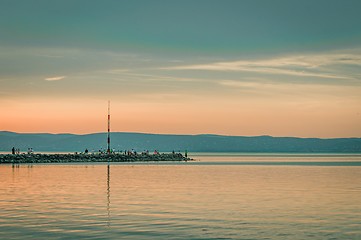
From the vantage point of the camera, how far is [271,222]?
2567 cm

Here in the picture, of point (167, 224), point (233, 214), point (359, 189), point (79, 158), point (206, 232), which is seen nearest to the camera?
point (206, 232)

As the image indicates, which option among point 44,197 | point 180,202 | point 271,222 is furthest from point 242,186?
point 271,222

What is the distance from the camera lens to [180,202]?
33.3 m

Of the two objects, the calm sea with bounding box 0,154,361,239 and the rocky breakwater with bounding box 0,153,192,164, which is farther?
the rocky breakwater with bounding box 0,153,192,164

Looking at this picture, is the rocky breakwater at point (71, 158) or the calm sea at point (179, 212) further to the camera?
the rocky breakwater at point (71, 158)

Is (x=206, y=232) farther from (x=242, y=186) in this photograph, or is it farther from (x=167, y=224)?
(x=242, y=186)

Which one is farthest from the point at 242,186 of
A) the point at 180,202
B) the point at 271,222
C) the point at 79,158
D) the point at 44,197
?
the point at 79,158

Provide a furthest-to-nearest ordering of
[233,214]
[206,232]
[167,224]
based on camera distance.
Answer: [233,214]
[167,224]
[206,232]

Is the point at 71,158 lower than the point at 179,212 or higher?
higher

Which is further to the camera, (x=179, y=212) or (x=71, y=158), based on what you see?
(x=71, y=158)

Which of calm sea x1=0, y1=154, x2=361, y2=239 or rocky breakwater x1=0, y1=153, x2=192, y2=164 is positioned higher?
rocky breakwater x1=0, y1=153, x2=192, y2=164

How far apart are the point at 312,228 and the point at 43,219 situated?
11525 millimetres

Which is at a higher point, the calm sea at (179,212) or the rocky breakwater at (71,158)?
the rocky breakwater at (71,158)

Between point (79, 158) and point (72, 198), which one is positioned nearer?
point (72, 198)
